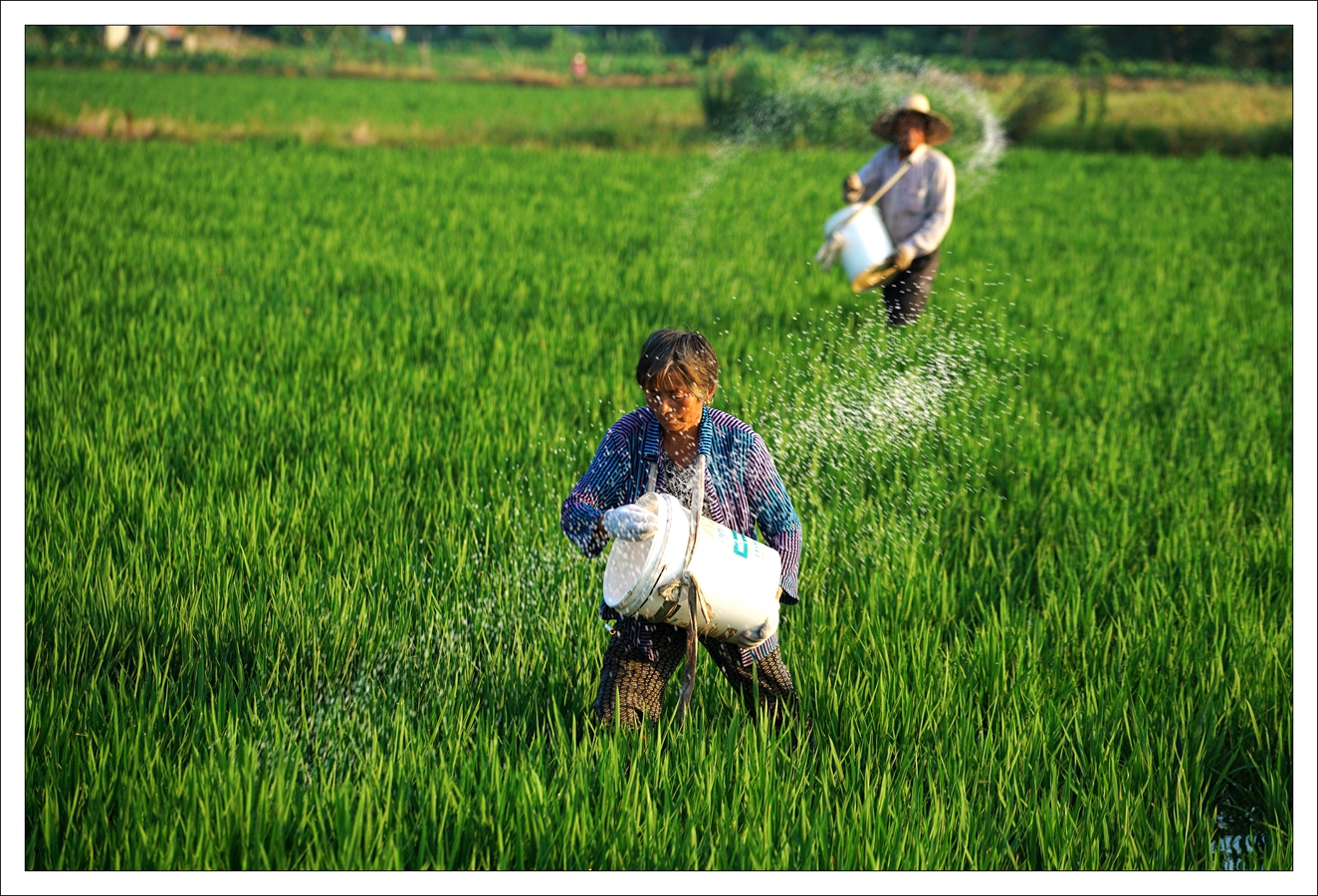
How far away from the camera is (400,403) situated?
401cm

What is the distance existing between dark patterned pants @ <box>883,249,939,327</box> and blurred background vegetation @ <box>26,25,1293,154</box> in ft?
31.7

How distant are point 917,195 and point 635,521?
→ 3379 millimetres

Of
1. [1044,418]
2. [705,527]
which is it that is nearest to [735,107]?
[1044,418]

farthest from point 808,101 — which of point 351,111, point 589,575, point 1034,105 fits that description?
point 589,575

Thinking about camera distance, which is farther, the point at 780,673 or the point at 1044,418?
the point at 1044,418

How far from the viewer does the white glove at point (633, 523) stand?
1598mm

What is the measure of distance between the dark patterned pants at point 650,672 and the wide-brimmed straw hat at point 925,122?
312cm

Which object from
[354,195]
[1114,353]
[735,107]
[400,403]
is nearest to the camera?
[400,403]

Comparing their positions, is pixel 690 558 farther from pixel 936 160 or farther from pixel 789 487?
pixel 936 160

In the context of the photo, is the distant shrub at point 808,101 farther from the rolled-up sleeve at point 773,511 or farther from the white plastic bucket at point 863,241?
the rolled-up sleeve at point 773,511

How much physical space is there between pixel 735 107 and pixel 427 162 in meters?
4.92

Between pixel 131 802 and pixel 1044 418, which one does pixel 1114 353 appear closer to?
pixel 1044 418

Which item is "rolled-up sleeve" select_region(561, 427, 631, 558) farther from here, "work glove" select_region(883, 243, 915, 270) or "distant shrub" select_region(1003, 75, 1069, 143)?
"distant shrub" select_region(1003, 75, 1069, 143)

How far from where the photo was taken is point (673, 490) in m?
1.81
